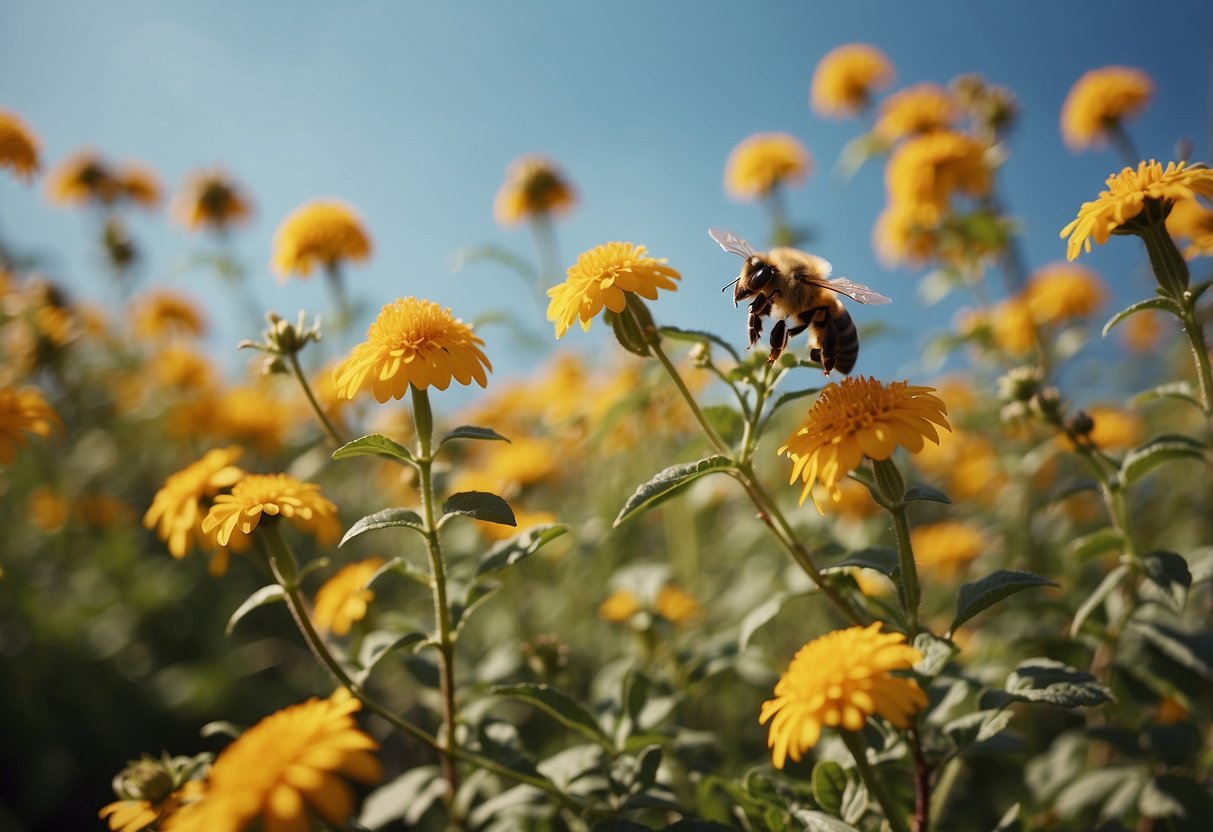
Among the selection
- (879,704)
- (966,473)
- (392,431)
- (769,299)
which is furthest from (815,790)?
(966,473)

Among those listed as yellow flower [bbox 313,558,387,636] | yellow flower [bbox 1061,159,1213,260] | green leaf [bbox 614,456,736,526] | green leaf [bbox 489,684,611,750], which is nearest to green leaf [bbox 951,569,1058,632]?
green leaf [bbox 614,456,736,526]

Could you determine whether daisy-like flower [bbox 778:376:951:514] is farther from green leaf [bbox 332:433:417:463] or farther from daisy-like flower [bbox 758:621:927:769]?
green leaf [bbox 332:433:417:463]

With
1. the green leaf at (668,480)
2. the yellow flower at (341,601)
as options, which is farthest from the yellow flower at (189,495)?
the green leaf at (668,480)

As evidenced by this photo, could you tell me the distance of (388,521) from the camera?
52.7 inches

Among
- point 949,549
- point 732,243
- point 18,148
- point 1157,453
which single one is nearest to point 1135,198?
point 1157,453

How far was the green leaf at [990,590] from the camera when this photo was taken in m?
1.24

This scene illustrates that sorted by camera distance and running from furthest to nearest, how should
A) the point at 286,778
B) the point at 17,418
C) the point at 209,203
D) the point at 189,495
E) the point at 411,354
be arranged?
the point at 209,203
the point at 17,418
the point at 189,495
the point at 411,354
the point at 286,778

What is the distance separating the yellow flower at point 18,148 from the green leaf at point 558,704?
2681 millimetres

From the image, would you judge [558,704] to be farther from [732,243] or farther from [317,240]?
[317,240]

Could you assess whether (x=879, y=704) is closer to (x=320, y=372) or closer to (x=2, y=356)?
(x=320, y=372)

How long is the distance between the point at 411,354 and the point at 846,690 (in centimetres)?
83

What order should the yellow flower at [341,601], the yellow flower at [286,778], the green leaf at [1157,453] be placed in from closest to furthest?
the yellow flower at [286,778], the green leaf at [1157,453], the yellow flower at [341,601]

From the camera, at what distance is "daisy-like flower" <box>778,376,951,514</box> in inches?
48.8

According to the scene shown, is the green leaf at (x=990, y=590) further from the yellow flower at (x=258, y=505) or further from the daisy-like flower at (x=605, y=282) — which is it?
the yellow flower at (x=258, y=505)
